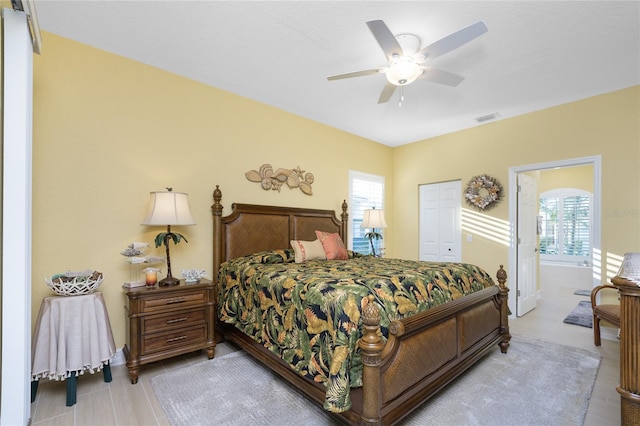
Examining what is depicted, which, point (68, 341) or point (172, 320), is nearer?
point (68, 341)

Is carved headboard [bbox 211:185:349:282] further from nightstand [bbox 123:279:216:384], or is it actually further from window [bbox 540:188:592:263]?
window [bbox 540:188:592:263]

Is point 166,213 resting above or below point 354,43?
below

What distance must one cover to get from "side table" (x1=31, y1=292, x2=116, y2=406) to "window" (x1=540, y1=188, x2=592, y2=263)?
27.9 feet

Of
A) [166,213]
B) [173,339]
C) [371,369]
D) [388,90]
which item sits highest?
[388,90]

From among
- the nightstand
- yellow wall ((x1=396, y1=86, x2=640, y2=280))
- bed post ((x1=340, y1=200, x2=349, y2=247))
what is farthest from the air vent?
the nightstand

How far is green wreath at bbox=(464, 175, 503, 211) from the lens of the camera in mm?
4508

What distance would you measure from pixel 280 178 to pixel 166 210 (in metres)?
1.70

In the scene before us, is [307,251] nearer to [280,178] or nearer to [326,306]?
[280,178]

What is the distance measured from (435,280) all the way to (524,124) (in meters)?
3.30

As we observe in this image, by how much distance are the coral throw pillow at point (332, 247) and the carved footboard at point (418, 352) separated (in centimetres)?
165

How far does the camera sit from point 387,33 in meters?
1.95

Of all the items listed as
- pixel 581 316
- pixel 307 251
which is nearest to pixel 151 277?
pixel 307 251

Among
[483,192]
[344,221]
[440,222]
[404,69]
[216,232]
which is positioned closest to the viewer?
[404,69]

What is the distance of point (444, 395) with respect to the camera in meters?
2.25
